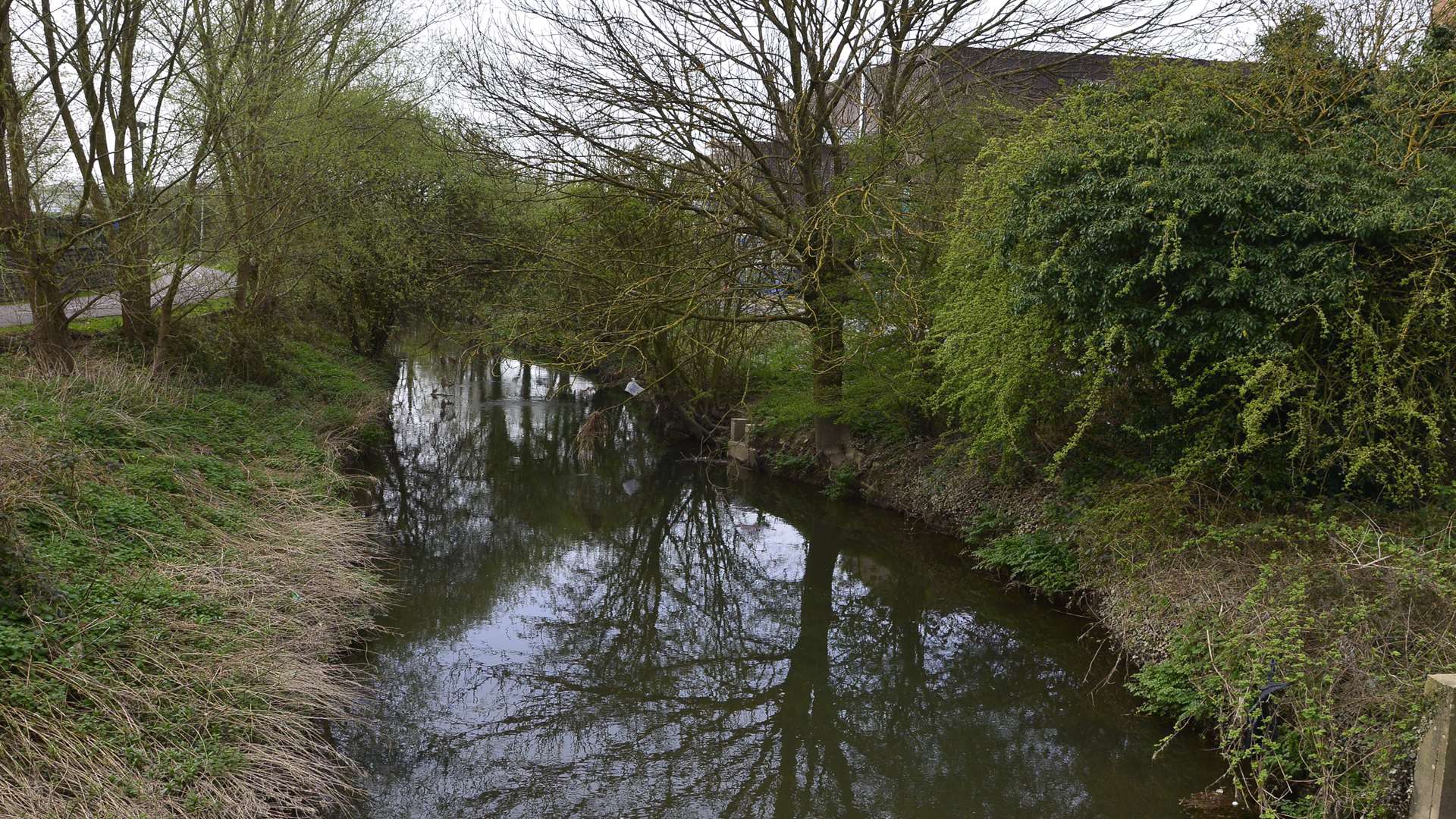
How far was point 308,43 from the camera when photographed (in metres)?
12.3

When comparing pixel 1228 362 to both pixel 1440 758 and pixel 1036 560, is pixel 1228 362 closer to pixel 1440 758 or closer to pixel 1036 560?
pixel 1036 560

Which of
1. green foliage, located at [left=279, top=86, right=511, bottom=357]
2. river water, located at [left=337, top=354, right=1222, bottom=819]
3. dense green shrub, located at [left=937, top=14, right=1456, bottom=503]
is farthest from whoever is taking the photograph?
green foliage, located at [left=279, top=86, right=511, bottom=357]

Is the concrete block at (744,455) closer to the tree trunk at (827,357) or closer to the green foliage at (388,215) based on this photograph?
the tree trunk at (827,357)

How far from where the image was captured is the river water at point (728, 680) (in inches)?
228

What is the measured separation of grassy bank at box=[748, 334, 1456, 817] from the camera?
4.84 m

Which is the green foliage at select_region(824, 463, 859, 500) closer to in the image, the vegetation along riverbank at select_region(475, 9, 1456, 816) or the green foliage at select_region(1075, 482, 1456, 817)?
the vegetation along riverbank at select_region(475, 9, 1456, 816)

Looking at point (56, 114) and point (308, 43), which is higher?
point (308, 43)

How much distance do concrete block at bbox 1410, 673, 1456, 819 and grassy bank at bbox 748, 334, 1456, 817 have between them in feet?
0.59

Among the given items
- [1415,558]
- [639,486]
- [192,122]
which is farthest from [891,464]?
[192,122]

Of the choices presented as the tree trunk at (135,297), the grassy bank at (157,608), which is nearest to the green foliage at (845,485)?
the grassy bank at (157,608)

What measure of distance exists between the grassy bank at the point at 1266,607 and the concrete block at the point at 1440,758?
0.59ft

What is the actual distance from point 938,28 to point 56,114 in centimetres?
1041

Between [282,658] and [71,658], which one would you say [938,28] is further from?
[71,658]

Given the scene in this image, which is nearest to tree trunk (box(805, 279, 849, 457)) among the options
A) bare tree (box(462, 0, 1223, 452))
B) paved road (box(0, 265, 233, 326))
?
bare tree (box(462, 0, 1223, 452))
